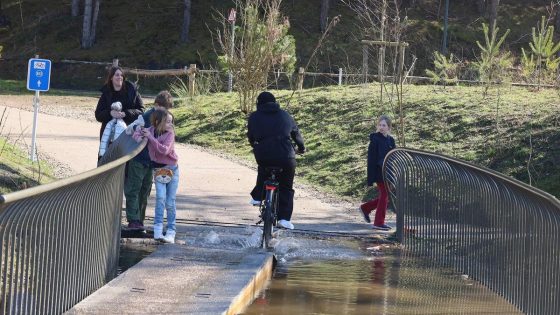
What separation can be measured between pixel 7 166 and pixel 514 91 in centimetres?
1361

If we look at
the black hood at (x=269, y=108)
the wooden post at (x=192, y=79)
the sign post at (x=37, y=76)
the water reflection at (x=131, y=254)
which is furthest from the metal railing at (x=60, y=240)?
the wooden post at (x=192, y=79)

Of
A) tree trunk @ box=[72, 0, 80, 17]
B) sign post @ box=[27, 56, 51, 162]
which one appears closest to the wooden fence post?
sign post @ box=[27, 56, 51, 162]

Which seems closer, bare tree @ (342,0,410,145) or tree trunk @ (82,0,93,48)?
bare tree @ (342,0,410,145)

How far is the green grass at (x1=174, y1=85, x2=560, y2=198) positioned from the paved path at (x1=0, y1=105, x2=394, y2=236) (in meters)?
1.42

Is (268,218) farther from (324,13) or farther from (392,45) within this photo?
(324,13)

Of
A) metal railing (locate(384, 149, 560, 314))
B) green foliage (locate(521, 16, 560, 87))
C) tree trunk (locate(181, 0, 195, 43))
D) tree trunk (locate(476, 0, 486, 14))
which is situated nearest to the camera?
metal railing (locate(384, 149, 560, 314))

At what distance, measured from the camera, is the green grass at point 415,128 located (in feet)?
60.9

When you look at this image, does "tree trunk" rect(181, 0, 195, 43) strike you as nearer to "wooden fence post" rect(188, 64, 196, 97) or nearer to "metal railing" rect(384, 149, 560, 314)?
"wooden fence post" rect(188, 64, 196, 97)

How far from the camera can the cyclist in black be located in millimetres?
12016

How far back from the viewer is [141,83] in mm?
53594

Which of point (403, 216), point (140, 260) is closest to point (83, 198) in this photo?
point (140, 260)

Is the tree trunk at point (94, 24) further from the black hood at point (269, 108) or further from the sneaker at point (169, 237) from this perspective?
the sneaker at point (169, 237)

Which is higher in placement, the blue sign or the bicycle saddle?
the blue sign

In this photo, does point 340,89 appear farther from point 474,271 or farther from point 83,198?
point 83,198
